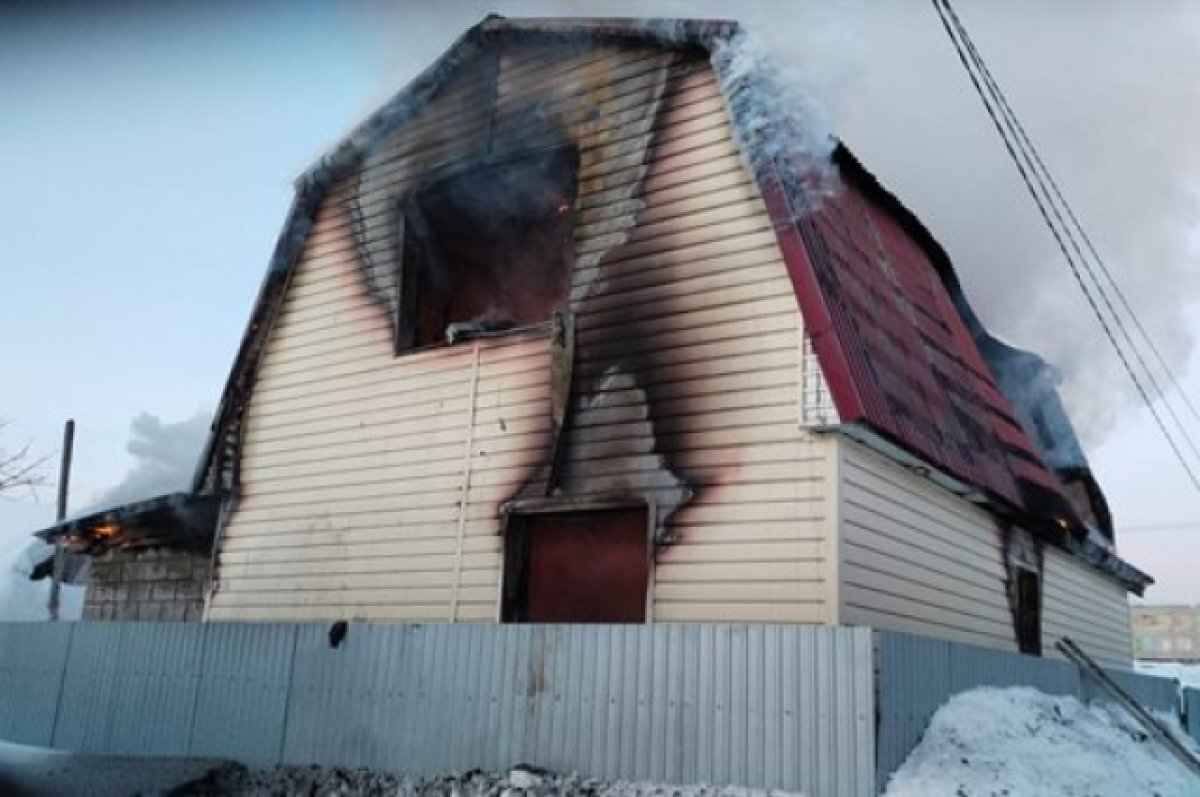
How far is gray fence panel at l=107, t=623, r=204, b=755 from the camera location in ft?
31.5

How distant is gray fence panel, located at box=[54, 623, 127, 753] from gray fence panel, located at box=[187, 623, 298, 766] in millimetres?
1615

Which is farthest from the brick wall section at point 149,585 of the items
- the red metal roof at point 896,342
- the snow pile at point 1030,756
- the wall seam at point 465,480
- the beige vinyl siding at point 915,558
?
the snow pile at point 1030,756

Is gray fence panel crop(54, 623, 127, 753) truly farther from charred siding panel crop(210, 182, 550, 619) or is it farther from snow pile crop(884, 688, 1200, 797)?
snow pile crop(884, 688, 1200, 797)

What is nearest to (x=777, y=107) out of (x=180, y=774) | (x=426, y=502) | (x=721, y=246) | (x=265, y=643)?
(x=721, y=246)

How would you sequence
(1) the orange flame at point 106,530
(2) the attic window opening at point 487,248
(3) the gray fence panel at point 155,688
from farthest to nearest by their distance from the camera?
(1) the orange flame at point 106,530 < (2) the attic window opening at point 487,248 < (3) the gray fence panel at point 155,688

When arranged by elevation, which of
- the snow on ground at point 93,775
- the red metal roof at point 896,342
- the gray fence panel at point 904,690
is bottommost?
the snow on ground at point 93,775

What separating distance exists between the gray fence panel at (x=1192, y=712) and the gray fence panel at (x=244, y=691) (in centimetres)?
1420

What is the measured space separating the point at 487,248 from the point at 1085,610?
10700 millimetres

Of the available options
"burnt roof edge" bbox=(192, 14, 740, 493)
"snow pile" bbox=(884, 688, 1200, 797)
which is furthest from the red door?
"burnt roof edge" bbox=(192, 14, 740, 493)

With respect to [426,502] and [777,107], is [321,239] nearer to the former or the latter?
[426,502]

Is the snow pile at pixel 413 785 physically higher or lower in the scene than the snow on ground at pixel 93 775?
higher

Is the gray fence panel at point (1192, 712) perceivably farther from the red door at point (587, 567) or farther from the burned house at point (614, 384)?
the red door at point (587, 567)

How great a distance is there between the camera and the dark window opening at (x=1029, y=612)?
12.3 meters

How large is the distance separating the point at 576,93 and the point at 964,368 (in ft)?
18.5
